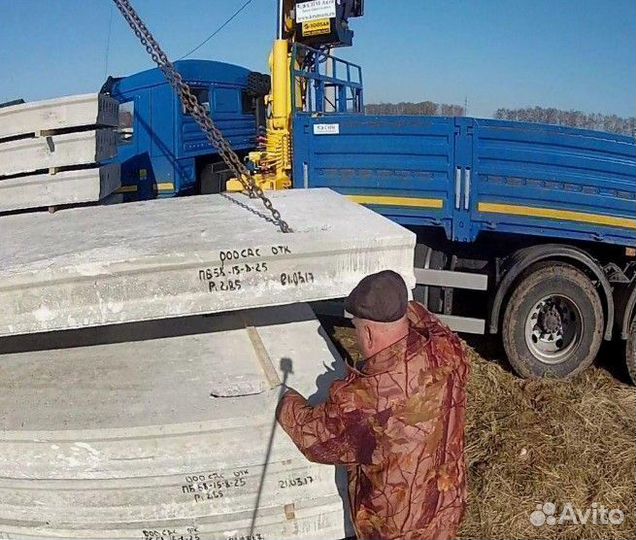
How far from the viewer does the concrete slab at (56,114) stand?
346 cm

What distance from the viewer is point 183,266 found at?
2.19 m

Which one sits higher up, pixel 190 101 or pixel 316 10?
pixel 316 10

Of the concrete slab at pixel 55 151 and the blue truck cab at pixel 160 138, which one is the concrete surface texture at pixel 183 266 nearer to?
the concrete slab at pixel 55 151

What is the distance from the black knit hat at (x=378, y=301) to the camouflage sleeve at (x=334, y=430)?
0.24m

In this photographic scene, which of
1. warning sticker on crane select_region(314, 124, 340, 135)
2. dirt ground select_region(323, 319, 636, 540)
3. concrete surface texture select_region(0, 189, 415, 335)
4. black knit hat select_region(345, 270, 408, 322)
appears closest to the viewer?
black knit hat select_region(345, 270, 408, 322)

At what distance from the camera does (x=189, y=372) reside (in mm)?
2652

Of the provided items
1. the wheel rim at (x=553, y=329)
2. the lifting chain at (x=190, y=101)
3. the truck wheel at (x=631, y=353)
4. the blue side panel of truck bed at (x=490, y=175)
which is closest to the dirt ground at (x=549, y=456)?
the truck wheel at (x=631, y=353)

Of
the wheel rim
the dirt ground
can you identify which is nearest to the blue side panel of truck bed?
the wheel rim

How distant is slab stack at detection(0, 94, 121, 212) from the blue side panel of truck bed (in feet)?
6.19

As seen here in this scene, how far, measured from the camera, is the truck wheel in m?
4.49

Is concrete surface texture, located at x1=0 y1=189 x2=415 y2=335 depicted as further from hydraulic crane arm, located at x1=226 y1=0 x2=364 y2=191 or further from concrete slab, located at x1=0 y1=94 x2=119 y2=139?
hydraulic crane arm, located at x1=226 y1=0 x2=364 y2=191

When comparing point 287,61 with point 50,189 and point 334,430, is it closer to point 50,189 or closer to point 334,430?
point 50,189

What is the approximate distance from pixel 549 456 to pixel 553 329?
4.16 feet

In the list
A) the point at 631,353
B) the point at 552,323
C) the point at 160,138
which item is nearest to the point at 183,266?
the point at 552,323
